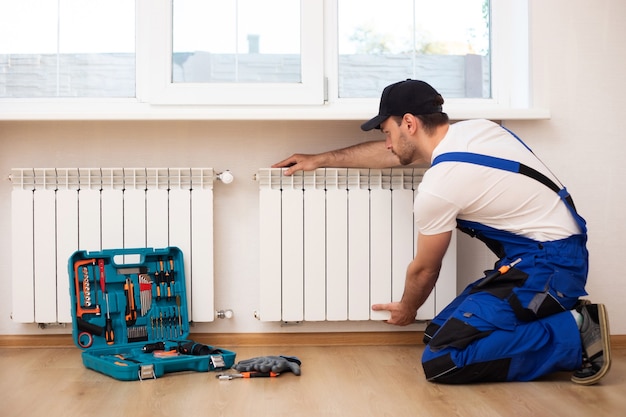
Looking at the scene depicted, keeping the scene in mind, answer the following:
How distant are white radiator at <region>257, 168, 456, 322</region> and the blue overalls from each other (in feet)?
1.69

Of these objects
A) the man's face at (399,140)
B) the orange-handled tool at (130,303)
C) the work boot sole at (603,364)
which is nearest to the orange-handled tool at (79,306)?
the orange-handled tool at (130,303)

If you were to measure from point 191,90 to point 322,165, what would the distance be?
2.03ft

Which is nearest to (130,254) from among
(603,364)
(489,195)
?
(489,195)

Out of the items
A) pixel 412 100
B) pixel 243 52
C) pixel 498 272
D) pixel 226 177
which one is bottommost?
pixel 498 272

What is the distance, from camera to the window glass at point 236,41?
3127 mm

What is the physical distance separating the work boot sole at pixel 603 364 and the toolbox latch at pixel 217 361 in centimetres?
115

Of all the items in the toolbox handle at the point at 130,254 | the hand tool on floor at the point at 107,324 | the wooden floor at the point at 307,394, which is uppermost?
the toolbox handle at the point at 130,254

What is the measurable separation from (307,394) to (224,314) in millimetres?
914

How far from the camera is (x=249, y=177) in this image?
316cm

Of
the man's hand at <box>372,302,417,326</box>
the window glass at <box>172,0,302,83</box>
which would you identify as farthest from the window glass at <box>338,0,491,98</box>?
the man's hand at <box>372,302,417,326</box>

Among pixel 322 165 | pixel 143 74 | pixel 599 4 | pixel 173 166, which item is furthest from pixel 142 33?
pixel 599 4

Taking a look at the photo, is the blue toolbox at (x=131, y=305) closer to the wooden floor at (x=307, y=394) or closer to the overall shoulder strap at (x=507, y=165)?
the wooden floor at (x=307, y=394)

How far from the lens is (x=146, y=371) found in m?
2.48

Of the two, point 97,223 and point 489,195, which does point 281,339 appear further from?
point 489,195
